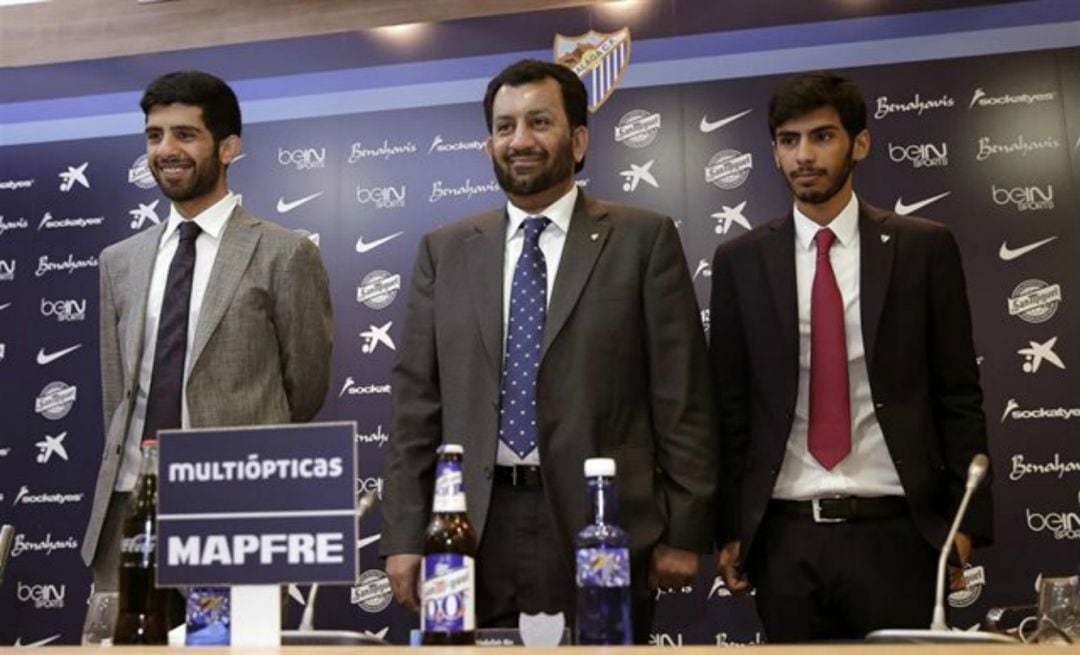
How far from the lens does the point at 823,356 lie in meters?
2.53

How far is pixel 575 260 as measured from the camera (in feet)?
8.05

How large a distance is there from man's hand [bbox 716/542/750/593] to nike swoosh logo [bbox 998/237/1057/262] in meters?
2.61

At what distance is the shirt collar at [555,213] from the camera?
2.54 meters

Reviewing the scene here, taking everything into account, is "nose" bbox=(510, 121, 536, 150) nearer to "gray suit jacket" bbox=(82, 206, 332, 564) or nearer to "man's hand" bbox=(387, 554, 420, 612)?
"gray suit jacket" bbox=(82, 206, 332, 564)

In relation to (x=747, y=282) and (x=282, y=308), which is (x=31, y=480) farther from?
(x=747, y=282)

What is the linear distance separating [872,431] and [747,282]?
408mm

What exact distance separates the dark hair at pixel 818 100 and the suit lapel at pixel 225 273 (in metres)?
1.17

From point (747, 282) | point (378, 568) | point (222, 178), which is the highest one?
point (222, 178)

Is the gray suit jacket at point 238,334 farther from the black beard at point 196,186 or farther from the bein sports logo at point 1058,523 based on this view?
the bein sports logo at point 1058,523

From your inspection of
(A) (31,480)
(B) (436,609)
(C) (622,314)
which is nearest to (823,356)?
(C) (622,314)

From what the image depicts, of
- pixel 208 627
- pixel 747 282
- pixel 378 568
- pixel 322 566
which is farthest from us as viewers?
pixel 378 568

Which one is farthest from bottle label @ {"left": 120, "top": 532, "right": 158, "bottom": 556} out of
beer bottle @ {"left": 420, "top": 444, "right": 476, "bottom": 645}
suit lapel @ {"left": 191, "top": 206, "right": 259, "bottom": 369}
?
suit lapel @ {"left": 191, "top": 206, "right": 259, "bottom": 369}

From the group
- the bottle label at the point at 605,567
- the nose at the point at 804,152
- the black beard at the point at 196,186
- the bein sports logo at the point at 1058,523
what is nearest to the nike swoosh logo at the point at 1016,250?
the bein sports logo at the point at 1058,523

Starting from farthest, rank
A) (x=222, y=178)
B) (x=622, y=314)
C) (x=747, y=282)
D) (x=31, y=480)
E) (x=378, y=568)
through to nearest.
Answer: (x=31, y=480), (x=378, y=568), (x=222, y=178), (x=747, y=282), (x=622, y=314)
